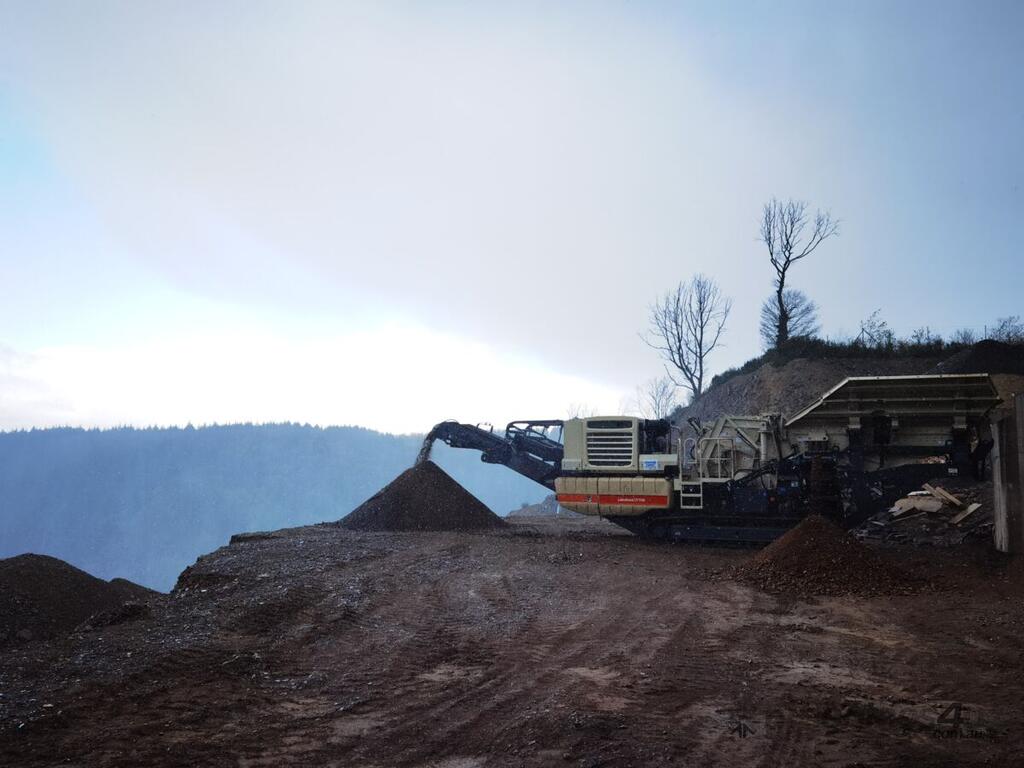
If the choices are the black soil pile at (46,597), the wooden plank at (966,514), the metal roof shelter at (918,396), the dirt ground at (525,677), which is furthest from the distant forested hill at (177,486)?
the dirt ground at (525,677)

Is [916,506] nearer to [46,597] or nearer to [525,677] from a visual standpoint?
[525,677]

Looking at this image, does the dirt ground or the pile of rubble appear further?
the pile of rubble

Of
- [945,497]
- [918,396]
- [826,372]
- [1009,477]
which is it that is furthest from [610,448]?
[826,372]

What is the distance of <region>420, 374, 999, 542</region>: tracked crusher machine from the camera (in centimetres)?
1326

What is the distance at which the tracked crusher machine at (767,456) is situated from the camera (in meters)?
13.3

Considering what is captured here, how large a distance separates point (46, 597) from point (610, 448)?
11.5 m

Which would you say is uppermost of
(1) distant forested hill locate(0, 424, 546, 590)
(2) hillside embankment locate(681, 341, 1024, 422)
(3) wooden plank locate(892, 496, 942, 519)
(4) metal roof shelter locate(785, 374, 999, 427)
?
(2) hillside embankment locate(681, 341, 1024, 422)

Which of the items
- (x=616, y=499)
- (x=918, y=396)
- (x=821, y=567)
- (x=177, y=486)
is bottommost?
(x=177, y=486)

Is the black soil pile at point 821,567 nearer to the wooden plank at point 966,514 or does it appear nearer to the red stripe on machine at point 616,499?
the red stripe on machine at point 616,499

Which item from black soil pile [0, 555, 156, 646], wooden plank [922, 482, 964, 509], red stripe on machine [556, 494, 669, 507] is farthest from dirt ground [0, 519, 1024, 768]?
wooden plank [922, 482, 964, 509]

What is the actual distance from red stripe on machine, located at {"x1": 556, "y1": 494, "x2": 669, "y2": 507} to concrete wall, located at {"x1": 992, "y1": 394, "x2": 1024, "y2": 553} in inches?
242

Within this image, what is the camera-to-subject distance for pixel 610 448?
645 inches

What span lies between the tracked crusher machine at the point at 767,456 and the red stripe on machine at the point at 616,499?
0.08 ft

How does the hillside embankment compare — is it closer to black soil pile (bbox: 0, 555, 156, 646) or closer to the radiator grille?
the radiator grille
